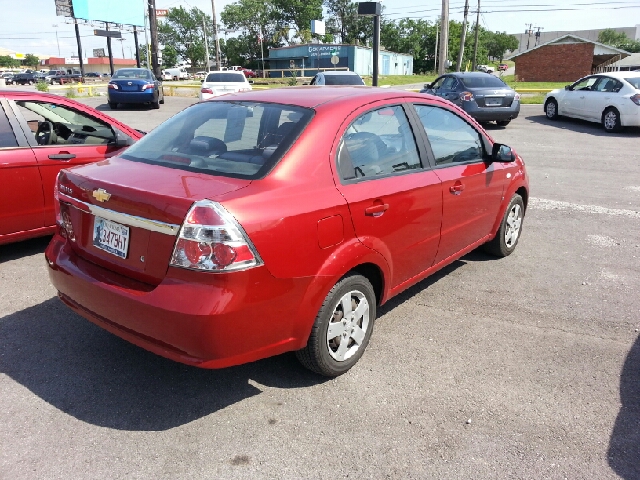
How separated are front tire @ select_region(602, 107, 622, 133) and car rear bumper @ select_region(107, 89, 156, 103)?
1588 cm

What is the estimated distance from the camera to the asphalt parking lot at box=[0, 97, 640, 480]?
2.66m

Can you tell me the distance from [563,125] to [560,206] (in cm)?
975

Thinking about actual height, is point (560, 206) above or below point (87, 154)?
below

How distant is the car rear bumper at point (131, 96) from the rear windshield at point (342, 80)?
7.90 meters

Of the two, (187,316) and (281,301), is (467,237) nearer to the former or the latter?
(281,301)

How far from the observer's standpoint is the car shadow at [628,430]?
8.65 ft

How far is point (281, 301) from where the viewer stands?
9.30 ft

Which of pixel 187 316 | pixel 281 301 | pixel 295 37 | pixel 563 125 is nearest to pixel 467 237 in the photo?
pixel 281 301

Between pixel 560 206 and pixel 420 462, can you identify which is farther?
pixel 560 206

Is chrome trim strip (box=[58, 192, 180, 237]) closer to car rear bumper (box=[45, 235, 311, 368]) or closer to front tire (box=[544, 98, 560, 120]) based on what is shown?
car rear bumper (box=[45, 235, 311, 368])

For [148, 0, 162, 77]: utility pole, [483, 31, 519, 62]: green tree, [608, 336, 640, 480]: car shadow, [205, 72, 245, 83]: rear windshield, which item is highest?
[483, 31, 519, 62]: green tree

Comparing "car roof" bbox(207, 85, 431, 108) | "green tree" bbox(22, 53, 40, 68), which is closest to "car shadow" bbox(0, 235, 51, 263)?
"car roof" bbox(207, 85, 431, 108)

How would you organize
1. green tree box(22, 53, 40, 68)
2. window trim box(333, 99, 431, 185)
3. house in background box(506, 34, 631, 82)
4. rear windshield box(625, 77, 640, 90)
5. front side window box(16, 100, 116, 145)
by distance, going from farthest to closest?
green tree box(22, 53, 40, 68), house in background box(506, 34, 631, 82), rear windshield box(625, 77, 640, 90), front side window box(16, 100, 116, 145), window trim box(333, 99, 431, 185)

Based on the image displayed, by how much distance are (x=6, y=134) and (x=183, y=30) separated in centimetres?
12328
